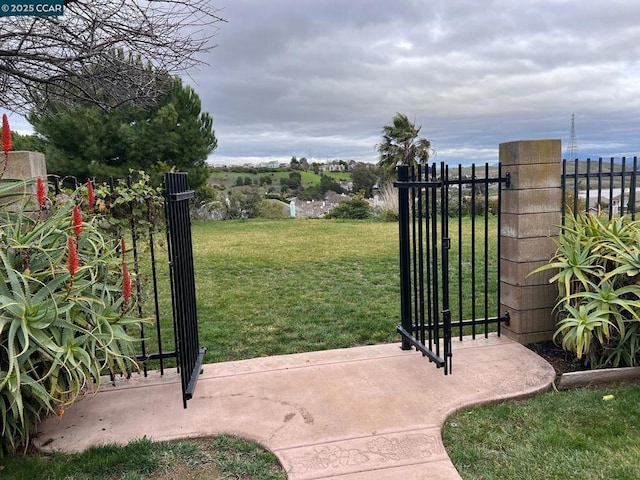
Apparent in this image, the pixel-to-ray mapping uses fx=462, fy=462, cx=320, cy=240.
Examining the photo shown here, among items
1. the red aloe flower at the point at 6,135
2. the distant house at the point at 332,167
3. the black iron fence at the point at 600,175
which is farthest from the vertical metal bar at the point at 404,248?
the distant house at the point at 332,167

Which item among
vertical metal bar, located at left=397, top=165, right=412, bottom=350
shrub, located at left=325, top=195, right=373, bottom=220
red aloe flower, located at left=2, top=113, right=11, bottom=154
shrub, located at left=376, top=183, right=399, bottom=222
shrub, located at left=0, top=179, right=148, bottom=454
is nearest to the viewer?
shrub, located at left=0, top=179, right=148, bottom=454

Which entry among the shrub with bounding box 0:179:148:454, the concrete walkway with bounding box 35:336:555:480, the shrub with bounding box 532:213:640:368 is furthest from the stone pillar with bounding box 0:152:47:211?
the shrub with bounding box 532:213:640:368

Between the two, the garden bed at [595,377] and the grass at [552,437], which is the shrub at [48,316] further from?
the garden bed at [595,377]

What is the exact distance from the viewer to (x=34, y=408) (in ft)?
8.13

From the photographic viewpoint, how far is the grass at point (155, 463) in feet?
→ 7.52

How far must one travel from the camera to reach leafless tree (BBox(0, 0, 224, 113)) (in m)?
3.86

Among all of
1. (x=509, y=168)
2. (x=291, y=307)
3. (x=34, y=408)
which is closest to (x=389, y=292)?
(x=291, y=307)

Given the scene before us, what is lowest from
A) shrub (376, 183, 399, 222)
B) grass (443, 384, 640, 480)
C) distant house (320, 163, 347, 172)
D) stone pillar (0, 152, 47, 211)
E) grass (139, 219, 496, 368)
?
grass (139, 219, 496, 368)

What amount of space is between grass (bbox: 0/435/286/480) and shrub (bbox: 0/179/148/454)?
0.19 m

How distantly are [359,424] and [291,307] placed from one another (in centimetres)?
271

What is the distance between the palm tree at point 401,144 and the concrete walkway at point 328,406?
16.8 metres

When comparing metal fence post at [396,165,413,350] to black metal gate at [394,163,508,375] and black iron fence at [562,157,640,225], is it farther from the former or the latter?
black iron fence at [562,157,640,225]

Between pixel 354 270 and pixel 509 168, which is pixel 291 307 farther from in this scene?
pixel 509 168

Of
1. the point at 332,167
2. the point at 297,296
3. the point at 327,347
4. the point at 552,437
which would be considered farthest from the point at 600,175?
the point at 332,167
